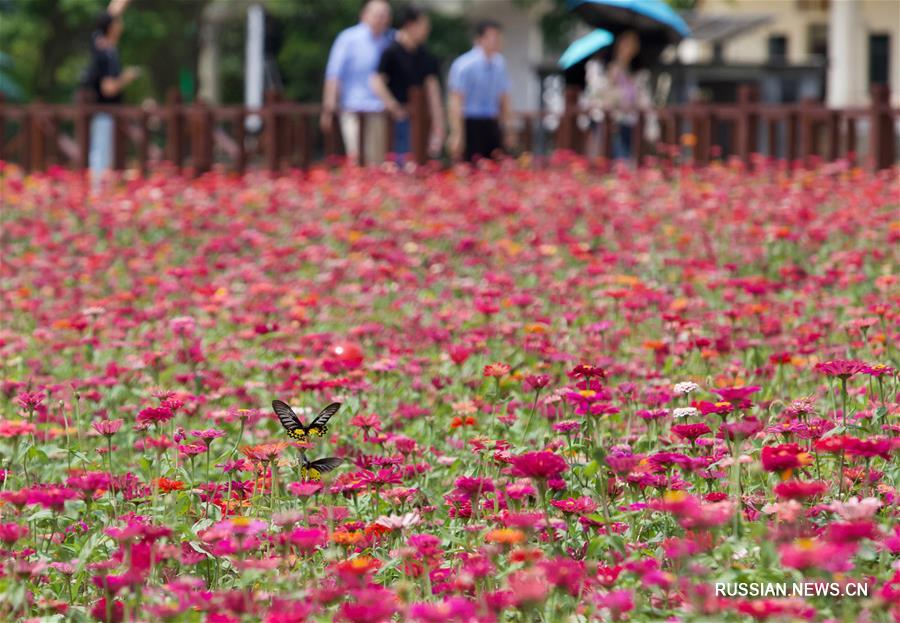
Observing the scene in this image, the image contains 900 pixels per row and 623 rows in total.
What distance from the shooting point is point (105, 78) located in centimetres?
1397

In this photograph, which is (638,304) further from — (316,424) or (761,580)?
(761,580)

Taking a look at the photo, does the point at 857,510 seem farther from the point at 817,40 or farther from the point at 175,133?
the point at 817,40

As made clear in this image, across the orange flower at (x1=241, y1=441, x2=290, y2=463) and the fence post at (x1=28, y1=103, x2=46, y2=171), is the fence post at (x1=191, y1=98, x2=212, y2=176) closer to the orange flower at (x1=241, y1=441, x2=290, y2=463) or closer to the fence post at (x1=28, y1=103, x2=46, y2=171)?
the fence post at (x1=28, y1=103, x2=46, y2=171)

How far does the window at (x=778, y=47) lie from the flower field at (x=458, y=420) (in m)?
28.1

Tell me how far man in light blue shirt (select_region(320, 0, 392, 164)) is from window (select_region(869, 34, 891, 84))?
943 inches

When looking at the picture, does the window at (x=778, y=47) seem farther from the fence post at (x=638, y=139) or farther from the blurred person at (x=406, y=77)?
the blurred person at (x=406, y=77)

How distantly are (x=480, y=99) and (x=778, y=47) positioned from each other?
82.8 feet

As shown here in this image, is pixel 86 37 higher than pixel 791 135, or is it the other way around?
pixel 86 37

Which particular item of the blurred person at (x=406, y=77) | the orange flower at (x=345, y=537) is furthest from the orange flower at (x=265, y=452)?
the blurred person at (x=406, y=77)

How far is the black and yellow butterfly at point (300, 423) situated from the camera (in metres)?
3.02

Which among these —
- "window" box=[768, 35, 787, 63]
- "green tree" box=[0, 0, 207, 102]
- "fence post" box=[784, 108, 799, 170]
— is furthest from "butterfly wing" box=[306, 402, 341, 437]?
"window" box=[768, 35, 787, 63]

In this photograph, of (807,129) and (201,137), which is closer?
(807,129)

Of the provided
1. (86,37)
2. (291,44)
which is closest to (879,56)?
(291,44)

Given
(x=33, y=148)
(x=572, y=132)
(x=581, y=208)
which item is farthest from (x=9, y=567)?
(x=33, y=148)
